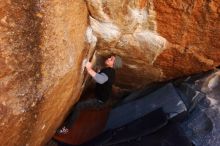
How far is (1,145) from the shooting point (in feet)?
11.2

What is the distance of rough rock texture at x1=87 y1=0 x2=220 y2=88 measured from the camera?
155 inches

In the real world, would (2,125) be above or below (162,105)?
above

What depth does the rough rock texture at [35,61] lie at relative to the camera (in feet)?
10.7

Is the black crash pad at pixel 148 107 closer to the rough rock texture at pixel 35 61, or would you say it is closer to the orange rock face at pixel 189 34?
the orange rock face at pixel 189 34

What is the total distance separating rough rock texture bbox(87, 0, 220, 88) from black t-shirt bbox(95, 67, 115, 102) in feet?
0.62

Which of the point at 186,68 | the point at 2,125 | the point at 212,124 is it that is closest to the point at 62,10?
the point at 2,125

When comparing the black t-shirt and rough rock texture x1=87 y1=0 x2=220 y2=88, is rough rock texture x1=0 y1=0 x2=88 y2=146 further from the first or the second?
the black t-shirt

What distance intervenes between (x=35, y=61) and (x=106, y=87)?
1.45 m

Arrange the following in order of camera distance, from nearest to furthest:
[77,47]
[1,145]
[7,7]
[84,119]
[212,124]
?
[7,7], [1,145], [77,47], [212,124], [84,119]

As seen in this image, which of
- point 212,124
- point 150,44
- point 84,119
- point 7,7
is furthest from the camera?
point 84,119

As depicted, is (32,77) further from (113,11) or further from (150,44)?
(150,44)

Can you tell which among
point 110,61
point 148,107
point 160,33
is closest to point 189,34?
point 160,33

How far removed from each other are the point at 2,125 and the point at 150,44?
1676mm

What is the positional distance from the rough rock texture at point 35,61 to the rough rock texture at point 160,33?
0.92ft
